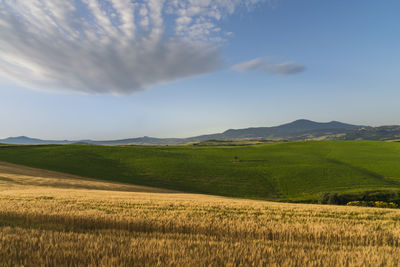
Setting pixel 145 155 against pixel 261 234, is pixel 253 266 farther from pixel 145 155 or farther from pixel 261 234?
pixel 145 155

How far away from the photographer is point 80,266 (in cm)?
343

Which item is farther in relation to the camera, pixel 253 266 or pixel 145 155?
pixel 145 155

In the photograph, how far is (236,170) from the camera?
2483 inches

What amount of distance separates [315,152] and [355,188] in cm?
4633

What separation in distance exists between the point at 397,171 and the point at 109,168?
79813 millimetres

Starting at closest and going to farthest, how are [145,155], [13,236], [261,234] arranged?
[13,236] → [261,234] → [145,155]

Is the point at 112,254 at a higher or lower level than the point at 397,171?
higher

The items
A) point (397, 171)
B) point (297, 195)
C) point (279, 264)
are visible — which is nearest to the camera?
point (279, 264)

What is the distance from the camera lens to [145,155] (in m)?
79.4

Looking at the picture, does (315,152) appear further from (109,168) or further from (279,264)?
(279,264)

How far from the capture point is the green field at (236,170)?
49344 millimetres

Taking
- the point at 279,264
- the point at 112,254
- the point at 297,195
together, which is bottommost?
the point at 297,195

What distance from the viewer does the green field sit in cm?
4934

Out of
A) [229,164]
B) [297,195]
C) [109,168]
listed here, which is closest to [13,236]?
[297,195]
